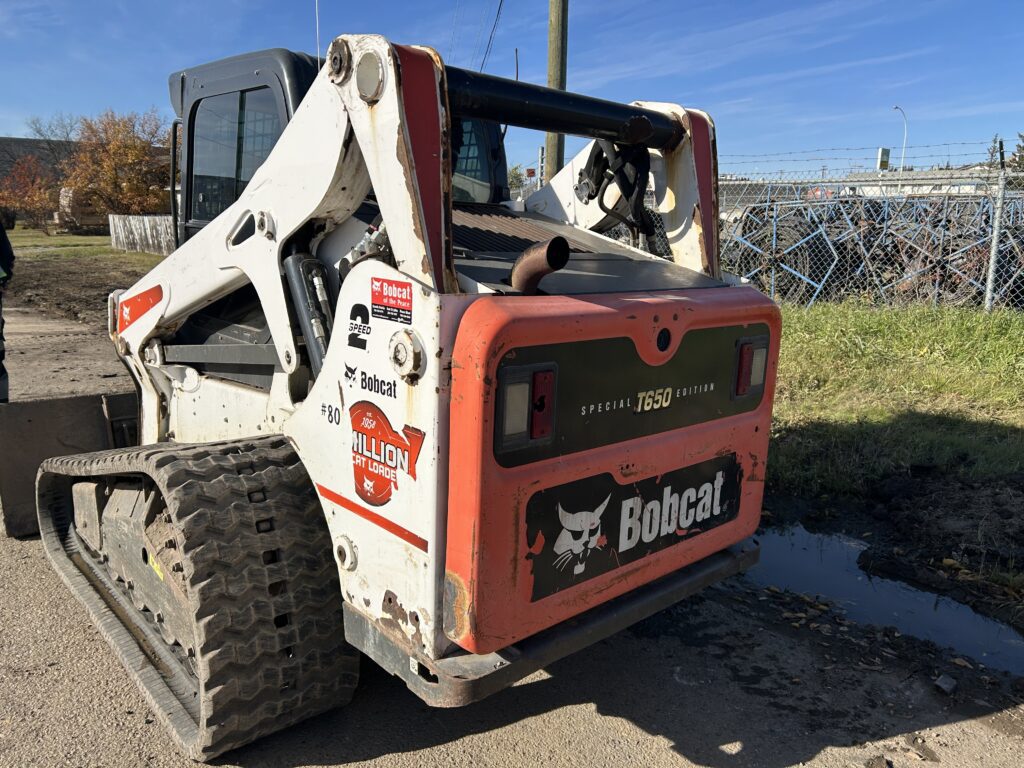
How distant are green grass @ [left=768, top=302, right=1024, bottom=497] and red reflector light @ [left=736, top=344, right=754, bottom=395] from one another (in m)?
2.46

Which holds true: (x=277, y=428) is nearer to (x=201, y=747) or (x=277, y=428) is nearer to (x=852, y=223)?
(x=201, y=747)

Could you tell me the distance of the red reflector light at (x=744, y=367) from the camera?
2.72 m

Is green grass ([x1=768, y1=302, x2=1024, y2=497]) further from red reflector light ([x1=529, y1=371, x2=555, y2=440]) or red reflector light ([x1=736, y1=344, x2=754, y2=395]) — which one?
red reflector light ([x1=529, y1=371, x2=555, y2=440])

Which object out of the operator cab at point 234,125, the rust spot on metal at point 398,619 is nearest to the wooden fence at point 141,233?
the operator cab at point 234,125

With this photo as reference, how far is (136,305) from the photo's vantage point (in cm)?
341

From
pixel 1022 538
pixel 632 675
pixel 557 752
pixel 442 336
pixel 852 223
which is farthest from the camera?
pixel 852 223

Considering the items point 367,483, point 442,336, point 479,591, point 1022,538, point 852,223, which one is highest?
point 852,223

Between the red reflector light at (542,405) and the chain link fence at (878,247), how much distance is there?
862 centimetres

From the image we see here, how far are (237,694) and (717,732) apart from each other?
1638 millimetres

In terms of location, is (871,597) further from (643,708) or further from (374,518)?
(374,518)

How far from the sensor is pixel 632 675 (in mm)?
3041

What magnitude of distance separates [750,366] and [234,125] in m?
2.37

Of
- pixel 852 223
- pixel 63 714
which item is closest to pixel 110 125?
pixel 852 223

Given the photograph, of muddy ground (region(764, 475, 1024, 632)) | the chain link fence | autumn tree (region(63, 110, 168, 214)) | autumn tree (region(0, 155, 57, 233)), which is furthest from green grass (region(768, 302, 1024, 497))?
autumn tree (region(0, 155, 57, 233))
